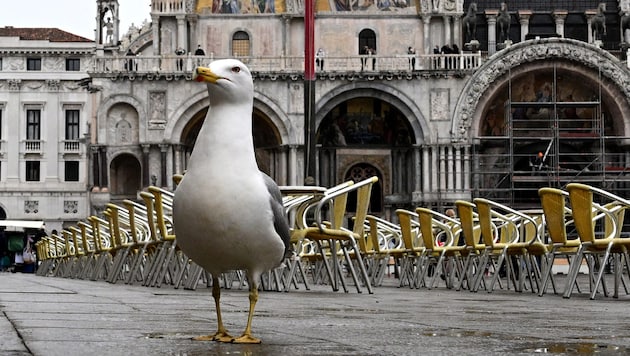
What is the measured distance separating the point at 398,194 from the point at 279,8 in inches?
345

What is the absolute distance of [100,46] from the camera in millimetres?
51406

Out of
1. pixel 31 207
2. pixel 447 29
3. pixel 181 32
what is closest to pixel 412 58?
pixel 447 29

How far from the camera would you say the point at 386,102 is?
4738cm

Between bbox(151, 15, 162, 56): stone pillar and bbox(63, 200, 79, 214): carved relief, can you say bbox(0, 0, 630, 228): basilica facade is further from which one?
bbox(63, 200, 79, 214): carved relief

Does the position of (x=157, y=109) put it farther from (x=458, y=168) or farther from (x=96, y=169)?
(x=458, y=168)

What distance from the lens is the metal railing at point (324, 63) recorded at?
1849 inches

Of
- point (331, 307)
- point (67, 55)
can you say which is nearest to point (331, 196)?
point (331, 307)

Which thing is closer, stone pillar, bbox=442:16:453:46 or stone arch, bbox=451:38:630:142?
stone arch, bbox=451:38:630:142

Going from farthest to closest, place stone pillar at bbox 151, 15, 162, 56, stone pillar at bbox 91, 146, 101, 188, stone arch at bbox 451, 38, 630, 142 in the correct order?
1. stone pillar at bbox 151, 15, 162, 56
2. stone pillar at bbox 91, 146, 101, 188
3. stone arch at bbox 451, 38, 630, 142

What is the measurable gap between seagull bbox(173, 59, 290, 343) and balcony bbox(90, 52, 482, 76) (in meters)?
40.5

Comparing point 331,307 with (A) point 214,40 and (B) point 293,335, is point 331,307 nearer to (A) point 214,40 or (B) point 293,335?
(B) point 293,335

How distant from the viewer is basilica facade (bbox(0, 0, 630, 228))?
152ft

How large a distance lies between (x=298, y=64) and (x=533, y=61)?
28.9ft

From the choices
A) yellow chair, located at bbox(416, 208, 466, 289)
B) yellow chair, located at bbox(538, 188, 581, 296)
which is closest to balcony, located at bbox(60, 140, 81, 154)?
yellow chair, located at bbox(416, 208, 466, 289)
